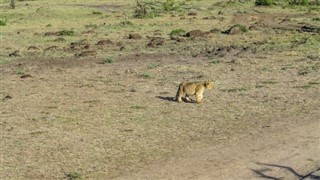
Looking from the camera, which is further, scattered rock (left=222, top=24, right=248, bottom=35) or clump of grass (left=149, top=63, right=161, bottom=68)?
scattered rock (left=222, top=24, right=248, bottom=35)

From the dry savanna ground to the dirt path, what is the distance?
6.3 inches

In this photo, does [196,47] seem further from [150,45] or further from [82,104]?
[82,104]

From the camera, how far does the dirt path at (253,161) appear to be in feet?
38.1

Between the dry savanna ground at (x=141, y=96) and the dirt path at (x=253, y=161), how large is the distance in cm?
16

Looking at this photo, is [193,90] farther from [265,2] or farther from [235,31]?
[265,2]

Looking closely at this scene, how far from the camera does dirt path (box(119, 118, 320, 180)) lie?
11.6m

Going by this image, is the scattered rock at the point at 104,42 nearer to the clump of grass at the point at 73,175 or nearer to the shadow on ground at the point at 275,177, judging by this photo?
the clump of grass at the point at 73,175

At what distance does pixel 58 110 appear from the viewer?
58.8ft

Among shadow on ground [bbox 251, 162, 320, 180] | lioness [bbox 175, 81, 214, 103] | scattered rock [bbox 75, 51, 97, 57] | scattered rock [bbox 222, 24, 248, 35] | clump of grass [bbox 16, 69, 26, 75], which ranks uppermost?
shadow on ground [bbox 251, 162, 320, 180]

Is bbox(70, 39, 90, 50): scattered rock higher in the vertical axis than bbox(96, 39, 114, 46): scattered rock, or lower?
lower

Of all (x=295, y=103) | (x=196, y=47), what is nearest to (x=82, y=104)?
(x=295, y=103)

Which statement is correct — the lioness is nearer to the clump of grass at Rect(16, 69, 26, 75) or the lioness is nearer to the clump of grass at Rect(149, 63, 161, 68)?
the clump of grass at Rect(149, 63, 161, 68)

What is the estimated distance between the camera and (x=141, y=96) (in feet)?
64.0

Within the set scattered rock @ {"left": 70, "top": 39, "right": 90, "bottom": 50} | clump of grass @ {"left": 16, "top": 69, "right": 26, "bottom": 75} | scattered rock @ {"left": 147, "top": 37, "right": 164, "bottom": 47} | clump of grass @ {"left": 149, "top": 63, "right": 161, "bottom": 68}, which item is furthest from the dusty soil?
scattered rock @ {"left": 70, "top": 39, "right": 90, "bottom": 50}
